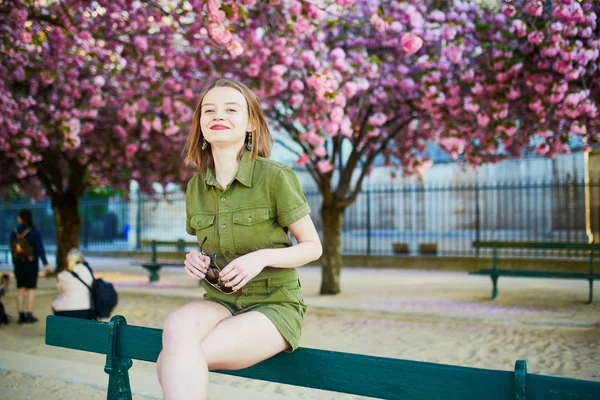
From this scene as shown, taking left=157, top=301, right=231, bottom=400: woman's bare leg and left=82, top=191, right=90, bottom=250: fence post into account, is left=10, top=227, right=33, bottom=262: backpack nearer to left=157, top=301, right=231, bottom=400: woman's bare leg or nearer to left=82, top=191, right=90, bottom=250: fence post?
left=157, top=301, right=231, bottom=400: woman's bare leg

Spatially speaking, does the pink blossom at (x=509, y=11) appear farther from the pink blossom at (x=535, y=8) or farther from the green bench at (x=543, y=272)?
the green bench at (x=543, y=272)

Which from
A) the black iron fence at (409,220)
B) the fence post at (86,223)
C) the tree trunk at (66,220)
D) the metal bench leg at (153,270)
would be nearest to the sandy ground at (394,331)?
the metal bench leg at (153,270)

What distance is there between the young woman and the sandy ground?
2.35 metres

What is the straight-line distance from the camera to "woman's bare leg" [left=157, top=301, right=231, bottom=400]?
6.26 ft

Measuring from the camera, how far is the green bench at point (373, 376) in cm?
186

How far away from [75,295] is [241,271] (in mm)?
5114

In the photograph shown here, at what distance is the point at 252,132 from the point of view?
8.01 ft

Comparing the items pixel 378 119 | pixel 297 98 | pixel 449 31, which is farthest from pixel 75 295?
pixel 449 31

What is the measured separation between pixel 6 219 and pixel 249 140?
26.6 meters

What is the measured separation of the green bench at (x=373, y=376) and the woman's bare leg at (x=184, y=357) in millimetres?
398

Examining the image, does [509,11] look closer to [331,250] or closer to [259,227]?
[331,250]

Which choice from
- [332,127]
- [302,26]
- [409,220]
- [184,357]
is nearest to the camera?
[184,357]

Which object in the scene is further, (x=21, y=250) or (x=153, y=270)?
(x=153, y=270)

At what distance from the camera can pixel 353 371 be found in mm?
2146
